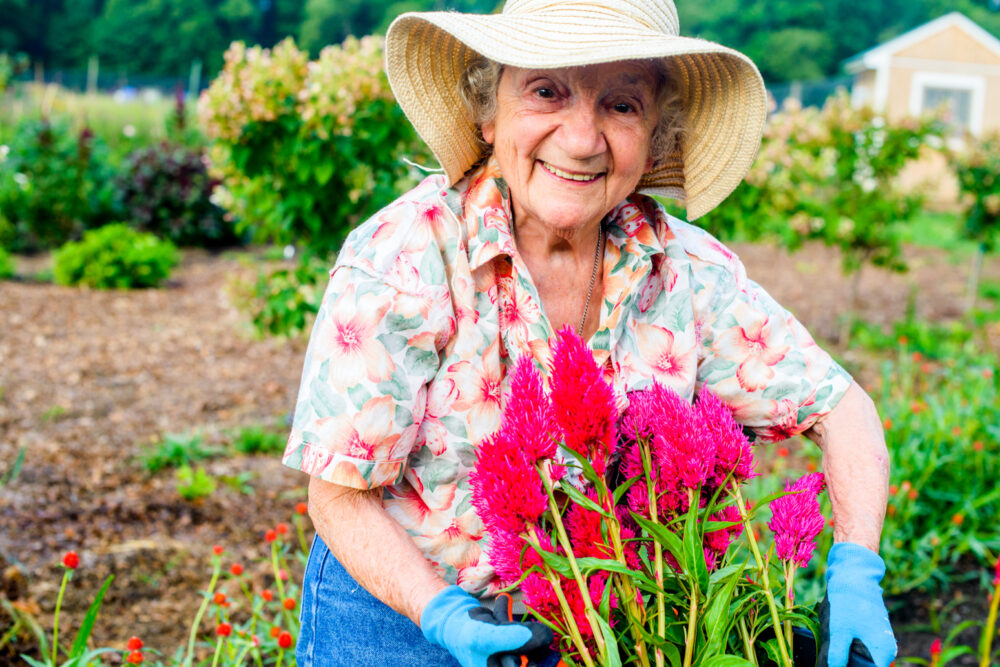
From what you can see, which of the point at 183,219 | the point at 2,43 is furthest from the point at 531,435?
the point at 2,43

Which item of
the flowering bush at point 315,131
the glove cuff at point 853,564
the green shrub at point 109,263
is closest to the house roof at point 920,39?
the green shrub at point 109,263

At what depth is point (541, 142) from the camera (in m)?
1.54

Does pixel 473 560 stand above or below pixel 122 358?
above

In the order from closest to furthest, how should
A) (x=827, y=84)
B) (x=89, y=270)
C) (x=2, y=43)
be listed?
1. (x=89, y=270)
2. (x=827, y=84)
3. (x=2, y=43)

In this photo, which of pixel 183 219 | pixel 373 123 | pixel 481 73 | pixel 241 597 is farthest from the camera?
pixel 183 219

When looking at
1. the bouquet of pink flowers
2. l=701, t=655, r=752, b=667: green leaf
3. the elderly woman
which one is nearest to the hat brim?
the elderly woman

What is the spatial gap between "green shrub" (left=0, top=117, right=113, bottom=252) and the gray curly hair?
28.1 feet

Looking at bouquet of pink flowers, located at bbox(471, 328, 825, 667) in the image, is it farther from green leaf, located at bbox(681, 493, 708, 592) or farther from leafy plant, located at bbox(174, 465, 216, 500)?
leafy plant, located at bbox(174, 465, 216, 500)

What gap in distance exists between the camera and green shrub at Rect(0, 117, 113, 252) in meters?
8.83

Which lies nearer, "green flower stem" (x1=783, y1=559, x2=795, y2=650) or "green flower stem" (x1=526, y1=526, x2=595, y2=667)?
"green flower stem" (x1=526, y1=526, x2=595, y2=667)

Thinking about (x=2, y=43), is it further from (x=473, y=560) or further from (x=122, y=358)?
(x=473, y=560)

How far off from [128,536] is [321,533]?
7.14ft

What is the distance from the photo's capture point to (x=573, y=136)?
1.50 metres

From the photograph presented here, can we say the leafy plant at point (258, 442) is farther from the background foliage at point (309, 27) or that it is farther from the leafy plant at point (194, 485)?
the background foliage at point (309, 27)
